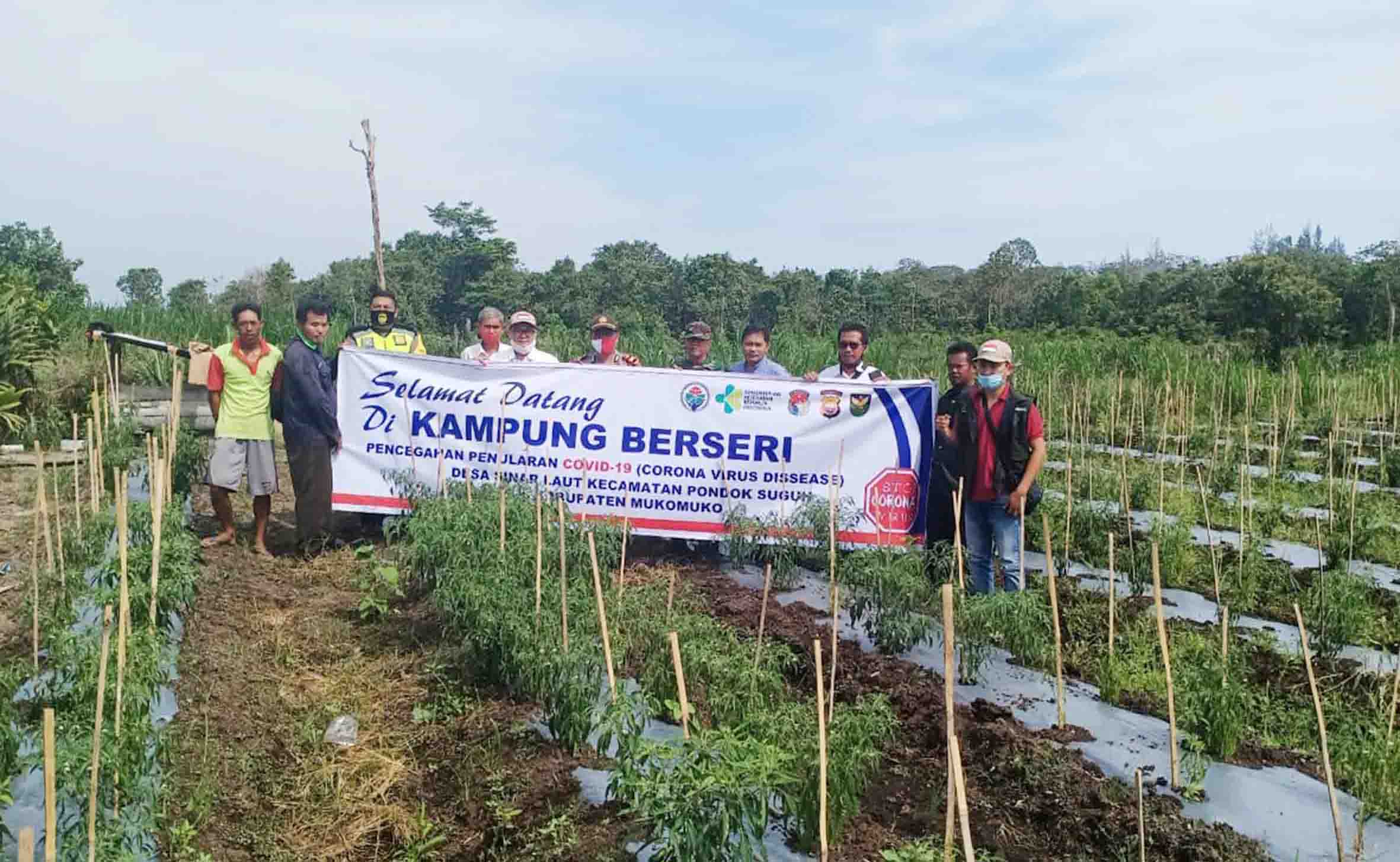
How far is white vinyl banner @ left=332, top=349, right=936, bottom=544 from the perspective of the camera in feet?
22.8

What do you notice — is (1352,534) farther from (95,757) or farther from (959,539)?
(95,757)

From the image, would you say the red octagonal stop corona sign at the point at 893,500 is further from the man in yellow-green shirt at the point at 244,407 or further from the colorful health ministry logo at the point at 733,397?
the man in yellow-green shirt at the point at 244,407

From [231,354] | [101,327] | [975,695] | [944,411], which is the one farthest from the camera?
[101,327]

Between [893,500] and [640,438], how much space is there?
70.0 inches

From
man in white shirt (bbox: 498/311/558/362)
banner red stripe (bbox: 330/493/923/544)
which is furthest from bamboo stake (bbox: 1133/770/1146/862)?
man in white shirt (bbox: 498/311/558/362)

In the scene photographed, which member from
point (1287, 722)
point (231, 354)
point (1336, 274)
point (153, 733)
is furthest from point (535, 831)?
point (1336, 274)

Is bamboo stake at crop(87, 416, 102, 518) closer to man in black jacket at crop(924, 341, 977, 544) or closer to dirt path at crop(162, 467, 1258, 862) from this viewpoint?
dirt path at crop(162, 467, 1258, 862)

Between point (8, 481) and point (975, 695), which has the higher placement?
point (8, 481)

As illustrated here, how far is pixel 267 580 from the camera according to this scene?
6.51m

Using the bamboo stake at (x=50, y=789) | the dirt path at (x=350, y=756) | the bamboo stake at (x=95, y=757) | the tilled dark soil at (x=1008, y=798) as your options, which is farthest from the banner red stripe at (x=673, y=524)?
the bamboo stake at (x=50, y=789)

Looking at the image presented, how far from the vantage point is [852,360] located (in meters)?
7.09

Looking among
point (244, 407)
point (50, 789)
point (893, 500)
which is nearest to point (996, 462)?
point (893, 500)

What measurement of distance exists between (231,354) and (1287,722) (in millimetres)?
6319

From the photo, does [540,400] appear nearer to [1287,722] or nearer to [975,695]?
[975,695]
